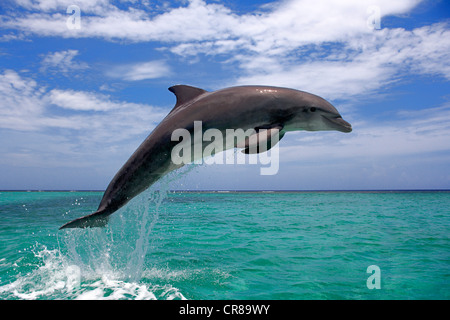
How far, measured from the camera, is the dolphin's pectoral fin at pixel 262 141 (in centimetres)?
429

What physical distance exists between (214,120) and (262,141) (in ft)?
2.61

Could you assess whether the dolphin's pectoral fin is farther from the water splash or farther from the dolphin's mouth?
the water splash

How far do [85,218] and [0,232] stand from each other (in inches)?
483

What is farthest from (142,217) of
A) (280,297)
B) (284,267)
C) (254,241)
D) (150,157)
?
(254,241)

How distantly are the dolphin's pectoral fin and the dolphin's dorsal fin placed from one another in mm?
1253

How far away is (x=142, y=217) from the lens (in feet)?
22.9

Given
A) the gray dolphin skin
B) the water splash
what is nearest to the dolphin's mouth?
the gray dolphin skin

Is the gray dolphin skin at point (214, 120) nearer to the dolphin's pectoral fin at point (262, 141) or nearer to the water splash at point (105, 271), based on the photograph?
the dolphin's pectoral fin at point (262, 141)

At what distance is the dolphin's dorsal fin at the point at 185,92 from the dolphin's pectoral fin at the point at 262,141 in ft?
4.11

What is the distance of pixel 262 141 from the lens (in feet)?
14.2

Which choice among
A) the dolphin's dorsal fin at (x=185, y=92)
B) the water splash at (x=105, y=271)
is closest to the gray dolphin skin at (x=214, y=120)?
the dolphin's dorsal fin at (x=185, y=92)

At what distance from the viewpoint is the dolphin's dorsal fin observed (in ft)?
16.8

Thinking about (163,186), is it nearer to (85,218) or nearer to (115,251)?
(85,218)
